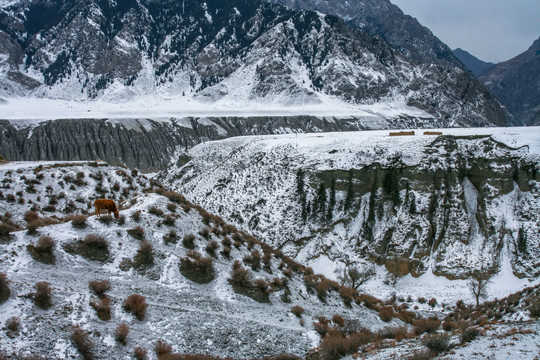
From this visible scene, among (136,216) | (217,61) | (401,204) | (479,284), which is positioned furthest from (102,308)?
(217,61)

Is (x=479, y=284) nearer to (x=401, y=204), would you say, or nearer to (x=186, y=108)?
(x=401, y=204)

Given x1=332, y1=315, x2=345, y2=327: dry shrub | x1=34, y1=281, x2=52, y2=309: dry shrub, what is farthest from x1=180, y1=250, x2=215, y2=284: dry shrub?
x1=332, y1=315, x2=345, y2=327: dry shrub

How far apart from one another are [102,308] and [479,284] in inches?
1051

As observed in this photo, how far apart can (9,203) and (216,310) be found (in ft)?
37.7

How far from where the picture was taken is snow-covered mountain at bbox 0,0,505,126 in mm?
119000

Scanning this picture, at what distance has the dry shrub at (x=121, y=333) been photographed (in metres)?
8.07

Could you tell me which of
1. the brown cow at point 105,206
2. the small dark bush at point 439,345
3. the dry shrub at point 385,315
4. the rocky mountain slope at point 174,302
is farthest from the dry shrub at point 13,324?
the dry shrub at point 385,315

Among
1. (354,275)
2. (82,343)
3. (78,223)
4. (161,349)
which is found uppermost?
(78,223)

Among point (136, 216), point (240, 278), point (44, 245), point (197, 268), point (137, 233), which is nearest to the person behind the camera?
point (44, 245)

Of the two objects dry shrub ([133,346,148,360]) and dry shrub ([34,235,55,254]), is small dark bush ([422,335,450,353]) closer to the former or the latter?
dry shrub ([133,346,148,360])

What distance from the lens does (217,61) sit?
139 metres

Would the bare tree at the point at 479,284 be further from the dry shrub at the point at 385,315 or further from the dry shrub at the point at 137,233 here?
the dry shrub at the point at 137,233

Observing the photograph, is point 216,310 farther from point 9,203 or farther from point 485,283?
point 485,283

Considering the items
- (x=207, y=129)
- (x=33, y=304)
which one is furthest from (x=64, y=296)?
(x=207, y=129)
